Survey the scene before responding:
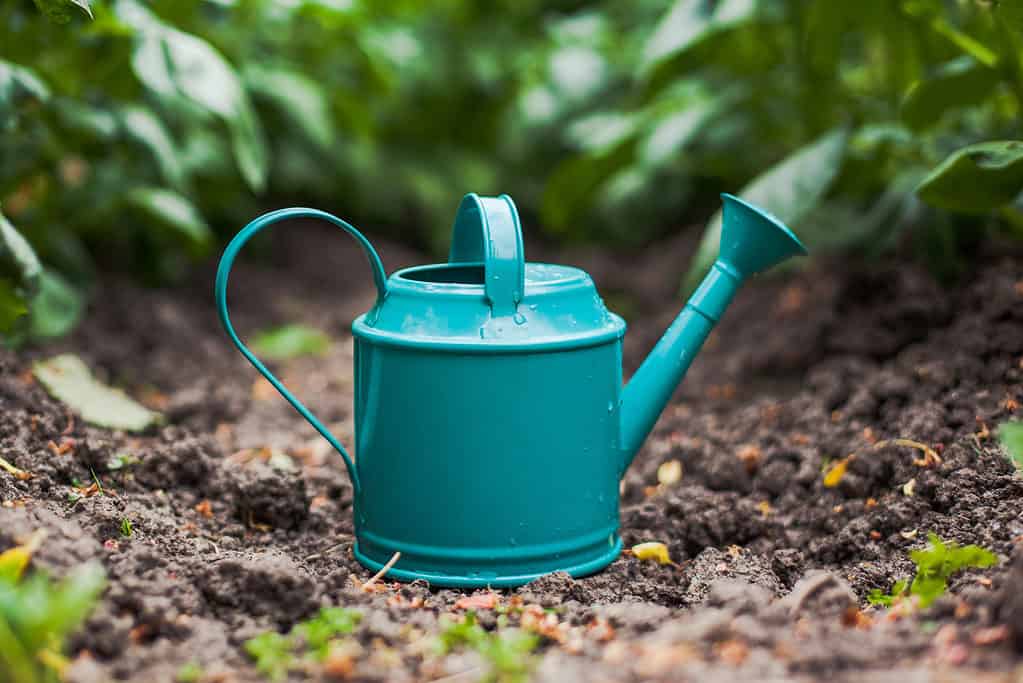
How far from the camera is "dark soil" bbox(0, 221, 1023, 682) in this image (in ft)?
4.91

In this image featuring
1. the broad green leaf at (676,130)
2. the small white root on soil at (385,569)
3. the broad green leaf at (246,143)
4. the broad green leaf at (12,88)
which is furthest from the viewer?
the broad green leaf at (676,130)

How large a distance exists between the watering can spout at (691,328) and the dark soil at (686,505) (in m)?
0.27

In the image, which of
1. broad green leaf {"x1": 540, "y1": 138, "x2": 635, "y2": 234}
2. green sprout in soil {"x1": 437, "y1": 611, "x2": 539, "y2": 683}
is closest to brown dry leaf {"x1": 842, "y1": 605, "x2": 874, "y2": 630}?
green sprout in soil {"x1": 437, "y1": 611, "x2": 539, "y2": 683}

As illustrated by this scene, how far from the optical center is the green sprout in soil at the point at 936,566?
173 centimetres

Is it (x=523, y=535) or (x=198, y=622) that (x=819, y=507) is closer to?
(x=523, y=535)

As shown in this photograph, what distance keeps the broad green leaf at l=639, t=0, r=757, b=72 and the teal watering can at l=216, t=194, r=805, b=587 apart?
3.44ft

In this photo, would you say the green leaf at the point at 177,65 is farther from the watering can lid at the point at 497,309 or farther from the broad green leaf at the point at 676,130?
the broad green leaf at the point at 676,130

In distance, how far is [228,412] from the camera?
10.1ft

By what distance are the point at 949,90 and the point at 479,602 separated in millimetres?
1696

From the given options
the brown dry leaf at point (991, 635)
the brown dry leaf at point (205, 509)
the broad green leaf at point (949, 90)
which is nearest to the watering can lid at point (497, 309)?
the brown dry leaf at point (205, 509)

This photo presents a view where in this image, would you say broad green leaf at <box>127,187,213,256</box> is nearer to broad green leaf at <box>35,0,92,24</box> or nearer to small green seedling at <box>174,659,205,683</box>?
broad green leaf at <box>35,0,92,24</box>

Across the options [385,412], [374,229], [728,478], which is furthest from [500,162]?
[385,412]

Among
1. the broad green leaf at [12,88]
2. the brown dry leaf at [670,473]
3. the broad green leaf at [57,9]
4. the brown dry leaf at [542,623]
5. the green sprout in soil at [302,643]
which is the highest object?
the broad green leaf at [57,9]

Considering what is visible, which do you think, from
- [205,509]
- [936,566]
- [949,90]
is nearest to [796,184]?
[949,90]
